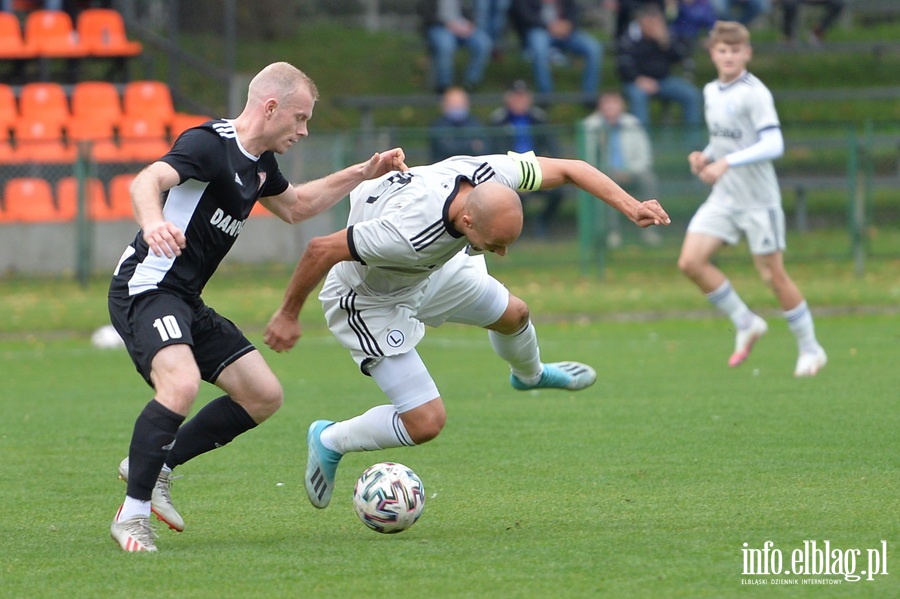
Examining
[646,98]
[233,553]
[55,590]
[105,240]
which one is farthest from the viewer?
[646,98]

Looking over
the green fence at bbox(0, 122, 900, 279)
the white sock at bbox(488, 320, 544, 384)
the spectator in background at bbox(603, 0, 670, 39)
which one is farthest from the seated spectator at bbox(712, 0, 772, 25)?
the white sock at bbox(488, 320, 544, 384)

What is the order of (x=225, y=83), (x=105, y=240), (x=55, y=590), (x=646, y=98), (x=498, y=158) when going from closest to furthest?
(x=55, y=590)
(x=498, y=158)
(x=105, y=240)
(x=646, y=98)
(x=225, y=83)

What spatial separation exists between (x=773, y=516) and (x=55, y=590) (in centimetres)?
284

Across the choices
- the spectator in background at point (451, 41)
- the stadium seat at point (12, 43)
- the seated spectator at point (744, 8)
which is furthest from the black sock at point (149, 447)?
the seated spectator at point (744, 8)

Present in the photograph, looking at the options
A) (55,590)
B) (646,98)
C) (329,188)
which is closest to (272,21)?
(646,98)

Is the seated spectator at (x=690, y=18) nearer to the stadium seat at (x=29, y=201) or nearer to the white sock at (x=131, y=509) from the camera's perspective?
the stadium seat at (x=29, y=201)

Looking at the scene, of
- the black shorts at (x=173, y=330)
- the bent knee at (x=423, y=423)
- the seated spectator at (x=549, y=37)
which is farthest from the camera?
the seated spectator at (x=549, y=37)

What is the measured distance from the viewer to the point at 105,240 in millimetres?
17312

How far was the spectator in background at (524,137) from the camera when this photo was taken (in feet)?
57.5

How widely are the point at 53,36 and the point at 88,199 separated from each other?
470cm

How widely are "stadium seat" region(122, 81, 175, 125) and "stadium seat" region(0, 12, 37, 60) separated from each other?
172 cm

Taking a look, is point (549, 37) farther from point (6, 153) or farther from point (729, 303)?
point (729, 303)

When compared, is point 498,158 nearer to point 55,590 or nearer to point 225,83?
point 55,590

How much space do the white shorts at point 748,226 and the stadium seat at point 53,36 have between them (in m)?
12.8
